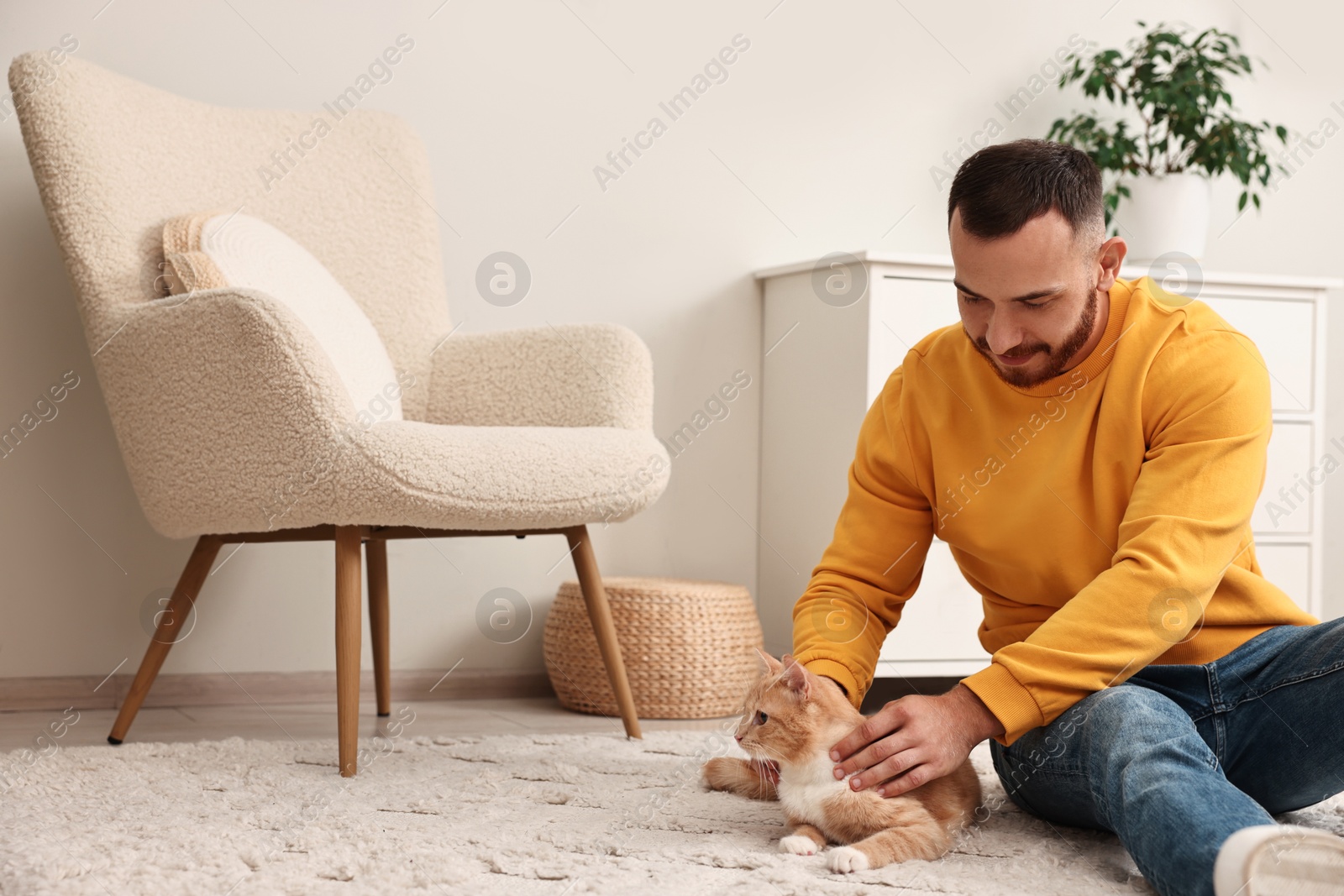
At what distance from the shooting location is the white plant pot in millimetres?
2428

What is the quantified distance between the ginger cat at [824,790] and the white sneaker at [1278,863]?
28cm

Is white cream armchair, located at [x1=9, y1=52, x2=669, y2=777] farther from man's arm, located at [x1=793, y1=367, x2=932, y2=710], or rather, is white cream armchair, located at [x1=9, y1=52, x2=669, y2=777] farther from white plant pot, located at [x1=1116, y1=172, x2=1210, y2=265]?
white plant pot, located at [x1=1116, y1=172, x2=1210, y2=265]

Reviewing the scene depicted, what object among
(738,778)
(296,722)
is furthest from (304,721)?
(738,778)

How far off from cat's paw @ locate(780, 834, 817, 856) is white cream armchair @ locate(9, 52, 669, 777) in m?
0.61

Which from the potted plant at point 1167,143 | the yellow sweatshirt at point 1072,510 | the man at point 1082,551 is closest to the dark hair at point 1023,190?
the man at point 1082,551

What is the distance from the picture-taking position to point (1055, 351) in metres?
1.10

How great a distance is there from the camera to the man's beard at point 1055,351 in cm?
110

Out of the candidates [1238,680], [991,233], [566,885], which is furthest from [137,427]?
[1238,680]

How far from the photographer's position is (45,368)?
200 centimetres

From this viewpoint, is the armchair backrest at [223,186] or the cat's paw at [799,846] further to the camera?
the armchair backrest at [223,186]

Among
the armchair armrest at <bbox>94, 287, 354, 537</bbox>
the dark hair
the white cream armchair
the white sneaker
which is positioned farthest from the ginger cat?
the armchair armrest at <bbox>94, 287, 354, 537</bbox>

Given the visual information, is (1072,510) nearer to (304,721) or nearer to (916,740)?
(916,740)

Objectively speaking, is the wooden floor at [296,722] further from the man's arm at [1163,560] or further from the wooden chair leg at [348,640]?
the man's arm at [1163,560]

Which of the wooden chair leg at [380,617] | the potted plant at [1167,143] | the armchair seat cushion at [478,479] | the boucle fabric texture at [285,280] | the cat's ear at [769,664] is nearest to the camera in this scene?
the cat's ear at [769,664]
